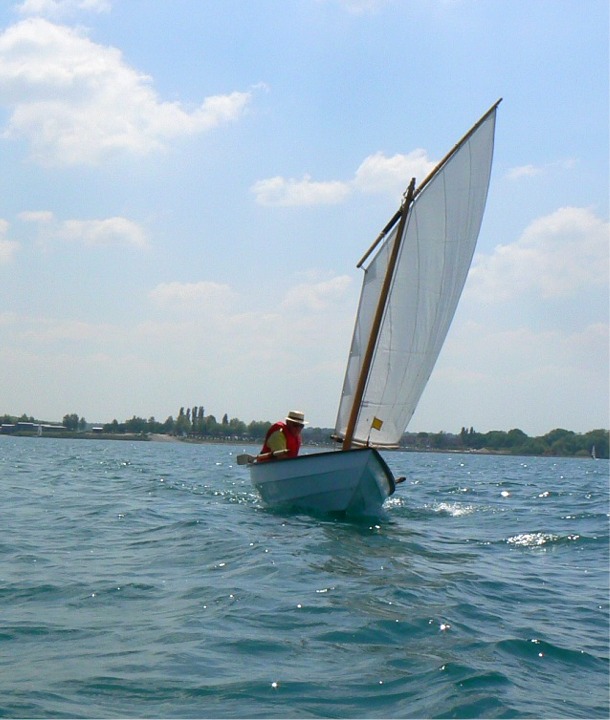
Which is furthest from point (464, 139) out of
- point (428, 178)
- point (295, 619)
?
point (295, 619)

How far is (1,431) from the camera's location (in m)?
167

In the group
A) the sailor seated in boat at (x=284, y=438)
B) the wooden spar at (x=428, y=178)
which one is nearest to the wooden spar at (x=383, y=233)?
the wooden spar at (x=428, y=178)

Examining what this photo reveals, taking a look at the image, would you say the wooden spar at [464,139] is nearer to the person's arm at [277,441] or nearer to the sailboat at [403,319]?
the sailboat at [403,319]

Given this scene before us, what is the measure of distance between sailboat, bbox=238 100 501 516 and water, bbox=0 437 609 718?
0.85 metres

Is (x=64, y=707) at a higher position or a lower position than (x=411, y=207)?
lower

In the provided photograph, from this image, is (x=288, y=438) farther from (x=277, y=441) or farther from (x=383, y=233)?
(x=383, y=233)

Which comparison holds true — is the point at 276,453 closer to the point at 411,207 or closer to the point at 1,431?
the point at 411,207

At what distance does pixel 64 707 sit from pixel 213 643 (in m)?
1.71

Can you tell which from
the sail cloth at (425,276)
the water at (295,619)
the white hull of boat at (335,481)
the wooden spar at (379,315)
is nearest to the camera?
the water at (295,619)

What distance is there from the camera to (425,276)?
1714 centimetres

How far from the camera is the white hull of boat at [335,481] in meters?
16.4

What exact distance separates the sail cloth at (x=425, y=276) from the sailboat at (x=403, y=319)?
2 centimetres

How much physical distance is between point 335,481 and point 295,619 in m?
8.30

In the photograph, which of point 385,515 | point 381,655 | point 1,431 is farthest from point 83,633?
point 1,431
